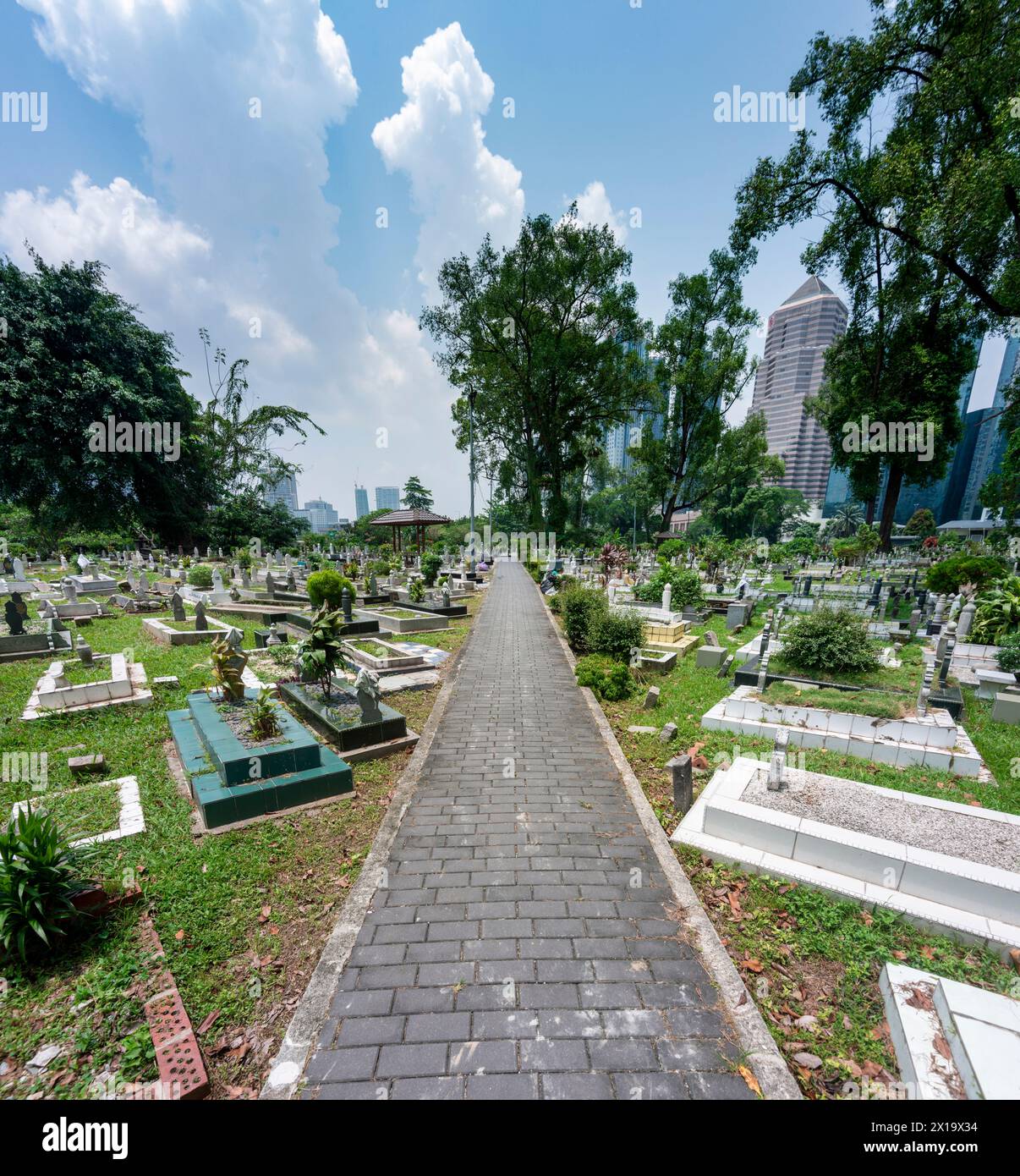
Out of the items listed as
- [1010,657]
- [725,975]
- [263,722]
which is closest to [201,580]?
[263,722]

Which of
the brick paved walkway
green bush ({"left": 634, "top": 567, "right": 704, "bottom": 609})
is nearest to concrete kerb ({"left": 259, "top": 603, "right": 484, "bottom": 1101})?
the brick paved walkway

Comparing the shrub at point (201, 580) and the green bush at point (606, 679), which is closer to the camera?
the green bush at point (606, 679)

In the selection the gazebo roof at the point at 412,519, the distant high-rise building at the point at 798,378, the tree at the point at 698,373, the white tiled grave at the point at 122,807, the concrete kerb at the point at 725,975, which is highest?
the distant high-rise building at the point at 798,378

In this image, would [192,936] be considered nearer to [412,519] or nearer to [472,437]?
[412,519]

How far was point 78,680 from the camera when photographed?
7328 mm

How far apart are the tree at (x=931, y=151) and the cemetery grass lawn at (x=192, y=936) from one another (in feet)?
61.2

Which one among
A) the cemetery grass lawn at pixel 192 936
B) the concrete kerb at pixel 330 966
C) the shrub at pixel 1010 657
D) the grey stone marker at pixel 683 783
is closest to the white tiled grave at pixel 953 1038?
the grey stone marker at pixel 683 783

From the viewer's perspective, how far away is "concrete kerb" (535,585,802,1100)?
2.26m

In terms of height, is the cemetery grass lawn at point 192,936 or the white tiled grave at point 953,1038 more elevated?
the white tiled grave at point 953,1038

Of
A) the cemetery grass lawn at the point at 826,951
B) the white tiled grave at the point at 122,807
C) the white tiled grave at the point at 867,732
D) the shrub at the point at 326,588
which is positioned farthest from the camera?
the shrub at the point at 326,588

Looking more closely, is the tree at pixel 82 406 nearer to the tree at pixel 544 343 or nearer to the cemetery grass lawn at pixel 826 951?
Answer: the tree at pixel 544 343

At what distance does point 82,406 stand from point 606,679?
2999cm

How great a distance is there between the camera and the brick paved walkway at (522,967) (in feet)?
7.36
